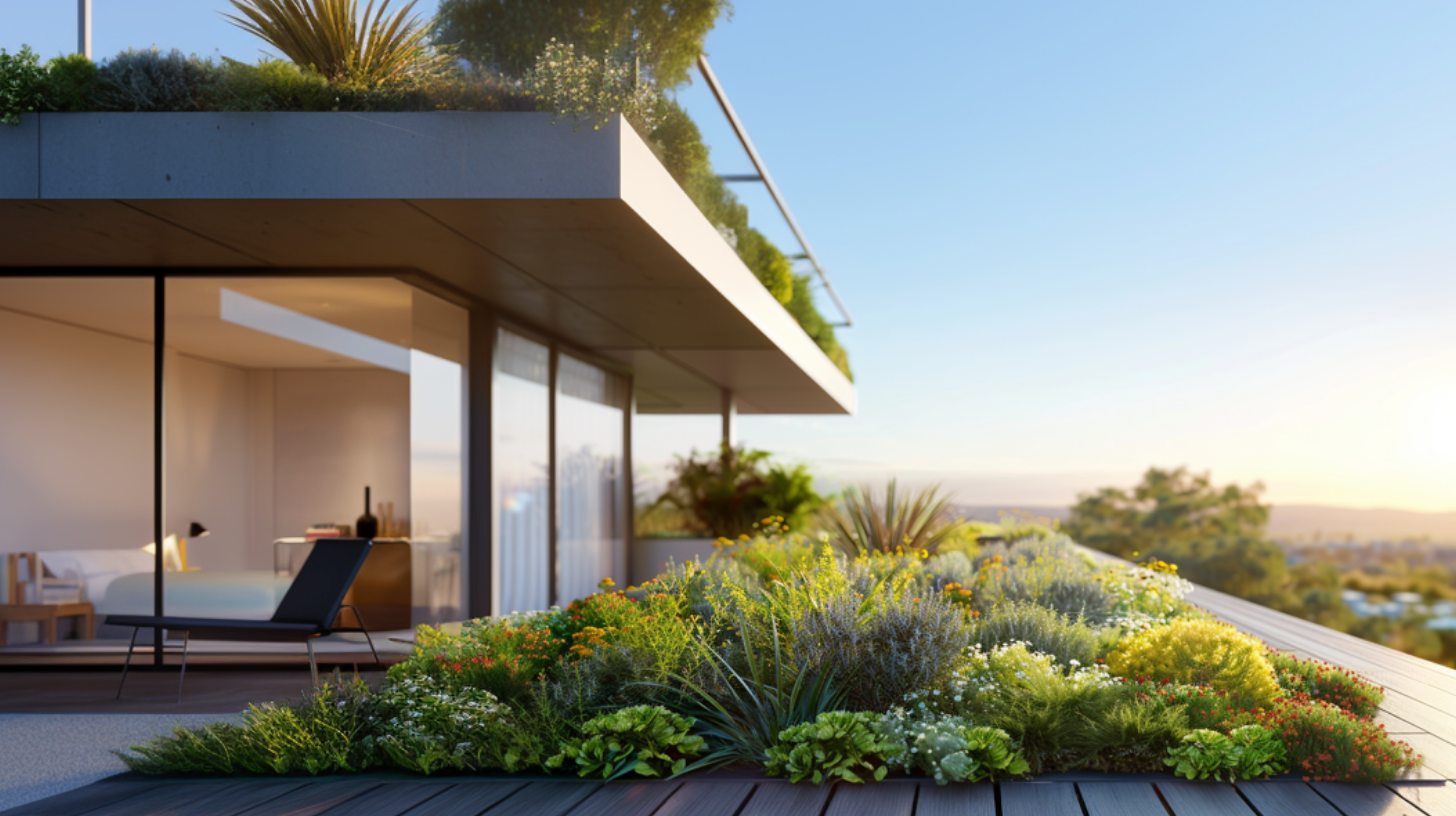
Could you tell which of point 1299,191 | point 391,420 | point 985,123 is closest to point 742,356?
point 391,420

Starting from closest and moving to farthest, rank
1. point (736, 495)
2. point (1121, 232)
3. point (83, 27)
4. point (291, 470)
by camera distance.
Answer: point (83, 27) → point (291, 470) → point (736, 495) → point (1121, 232)

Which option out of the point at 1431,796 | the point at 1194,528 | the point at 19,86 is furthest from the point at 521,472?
the point at 1194,528

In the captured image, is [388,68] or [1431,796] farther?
[388,68]

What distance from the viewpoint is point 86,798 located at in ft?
12.5

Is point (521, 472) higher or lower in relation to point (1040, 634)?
higher

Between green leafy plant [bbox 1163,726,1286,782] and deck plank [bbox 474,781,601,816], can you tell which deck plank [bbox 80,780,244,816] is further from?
green leafy plant [bbox 1163,726,1286,782]

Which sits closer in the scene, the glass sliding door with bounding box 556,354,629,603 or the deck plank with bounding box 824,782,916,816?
the deck plank with bounding box 824,782,916,816

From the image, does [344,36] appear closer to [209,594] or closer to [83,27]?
[83,27]

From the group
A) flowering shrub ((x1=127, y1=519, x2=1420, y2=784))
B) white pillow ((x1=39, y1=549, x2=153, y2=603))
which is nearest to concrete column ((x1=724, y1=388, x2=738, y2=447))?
white pillow ((x1=39, y1=549, x2=153, y2=603))

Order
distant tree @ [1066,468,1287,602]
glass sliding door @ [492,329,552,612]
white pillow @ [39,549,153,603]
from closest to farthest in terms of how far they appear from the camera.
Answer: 1. white pillow @ [39,549,153,603]
2. glass sliding door @ [492,329,552,612]
3. distant tree @ [1066,468,1287,602]

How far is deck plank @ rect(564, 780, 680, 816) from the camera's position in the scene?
3.48 meters

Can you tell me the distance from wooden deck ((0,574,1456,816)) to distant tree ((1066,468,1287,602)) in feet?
161

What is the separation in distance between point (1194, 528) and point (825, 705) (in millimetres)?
51980

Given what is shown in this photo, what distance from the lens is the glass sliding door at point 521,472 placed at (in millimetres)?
8133
